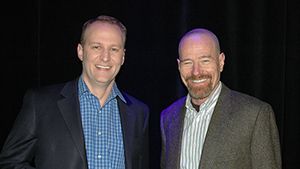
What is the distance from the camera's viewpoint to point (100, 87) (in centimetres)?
204

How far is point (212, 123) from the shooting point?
194cm

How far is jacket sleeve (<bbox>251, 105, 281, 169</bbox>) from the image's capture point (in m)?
1.79

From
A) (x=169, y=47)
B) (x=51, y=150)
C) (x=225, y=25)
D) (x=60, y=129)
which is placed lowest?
(x=51, y=150)

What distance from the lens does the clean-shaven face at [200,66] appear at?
2037 millimetres

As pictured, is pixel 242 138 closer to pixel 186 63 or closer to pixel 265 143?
pixel 265 143

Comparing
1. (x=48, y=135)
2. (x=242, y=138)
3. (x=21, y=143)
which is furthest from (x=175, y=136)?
(x=21, y=143)

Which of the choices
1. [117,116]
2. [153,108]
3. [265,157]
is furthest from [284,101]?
→ [117,116]

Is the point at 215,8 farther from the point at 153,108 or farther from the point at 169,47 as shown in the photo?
the point at 153,108

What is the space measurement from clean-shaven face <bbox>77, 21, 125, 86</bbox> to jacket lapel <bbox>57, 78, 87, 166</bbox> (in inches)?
5.9

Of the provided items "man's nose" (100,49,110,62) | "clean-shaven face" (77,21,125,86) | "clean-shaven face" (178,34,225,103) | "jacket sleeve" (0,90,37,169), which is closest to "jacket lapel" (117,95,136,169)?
"clean-shaven face" (77,21,125,86)

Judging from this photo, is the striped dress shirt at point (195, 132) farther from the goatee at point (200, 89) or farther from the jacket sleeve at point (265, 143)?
the jacket sleeve at point (265, 143)

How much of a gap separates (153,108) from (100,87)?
1.11 metres

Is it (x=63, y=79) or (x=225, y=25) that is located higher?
(x=225, y=25)

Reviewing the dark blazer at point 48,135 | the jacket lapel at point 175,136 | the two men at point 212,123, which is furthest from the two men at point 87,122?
A: the two men at point 212,123
